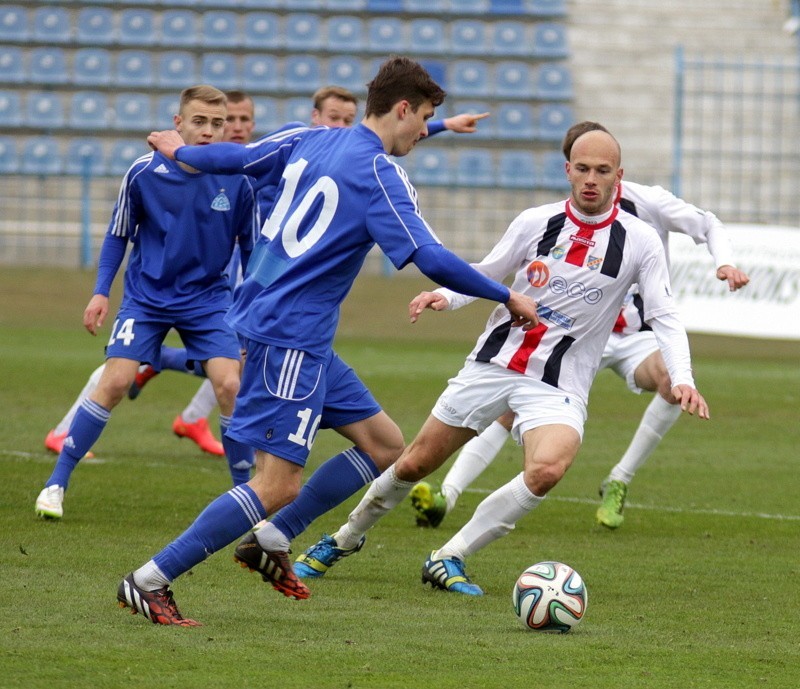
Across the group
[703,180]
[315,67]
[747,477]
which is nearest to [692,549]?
[747,477]

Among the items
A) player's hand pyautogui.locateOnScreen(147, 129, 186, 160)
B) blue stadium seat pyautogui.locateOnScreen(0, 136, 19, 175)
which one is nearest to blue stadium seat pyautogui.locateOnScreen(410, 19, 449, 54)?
blue stadium seat pyautogui.locateOnScreen(0, 136, 19, 175)

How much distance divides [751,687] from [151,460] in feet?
17.8

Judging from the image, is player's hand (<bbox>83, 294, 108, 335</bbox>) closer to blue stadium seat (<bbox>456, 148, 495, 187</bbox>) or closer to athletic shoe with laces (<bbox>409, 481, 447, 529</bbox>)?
athletic shoe with laces (<bbox>409, 481, 447, 529</bbox>)

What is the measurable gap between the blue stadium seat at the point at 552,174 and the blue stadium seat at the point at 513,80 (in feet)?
4.47

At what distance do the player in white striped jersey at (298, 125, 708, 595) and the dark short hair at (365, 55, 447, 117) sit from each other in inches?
36.8

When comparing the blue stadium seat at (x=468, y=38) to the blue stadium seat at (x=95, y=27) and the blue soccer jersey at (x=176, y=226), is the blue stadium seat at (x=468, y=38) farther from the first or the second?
the blue soccer jersey at (x=176, y=226)

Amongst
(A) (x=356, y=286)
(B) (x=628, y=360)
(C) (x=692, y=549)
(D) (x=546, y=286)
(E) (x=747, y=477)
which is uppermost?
(D) (x=546, y=286)

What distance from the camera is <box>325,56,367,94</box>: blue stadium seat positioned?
23.0 meters

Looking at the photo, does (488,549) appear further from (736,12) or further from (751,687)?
(736,12)

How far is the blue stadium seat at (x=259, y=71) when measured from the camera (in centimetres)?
2355

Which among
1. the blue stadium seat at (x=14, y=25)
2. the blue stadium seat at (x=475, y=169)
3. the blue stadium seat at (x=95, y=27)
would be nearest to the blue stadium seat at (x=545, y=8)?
the blue stadium seat at (x=475, y=169)

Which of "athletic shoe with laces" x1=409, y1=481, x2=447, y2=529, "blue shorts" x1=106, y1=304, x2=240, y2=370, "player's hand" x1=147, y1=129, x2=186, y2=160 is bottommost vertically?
"athletic shoe with laces" x1=409, y1=481, x2=447, y2=529

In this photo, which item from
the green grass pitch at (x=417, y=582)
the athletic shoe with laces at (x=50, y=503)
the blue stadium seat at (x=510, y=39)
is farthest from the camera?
the blue stadium seat at (x=510, y=39)

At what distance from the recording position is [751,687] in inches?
157
